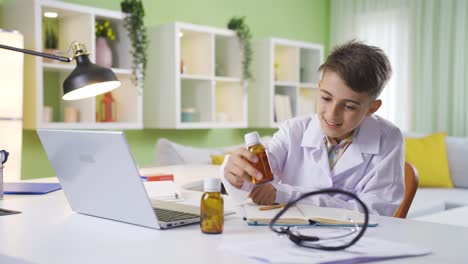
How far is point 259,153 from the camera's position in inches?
56.2

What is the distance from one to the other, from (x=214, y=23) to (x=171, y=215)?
12.9 feet

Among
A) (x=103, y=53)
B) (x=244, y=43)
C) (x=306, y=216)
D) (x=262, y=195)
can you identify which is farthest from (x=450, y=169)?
(x=306, y=216)

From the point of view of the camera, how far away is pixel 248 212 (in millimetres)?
1540

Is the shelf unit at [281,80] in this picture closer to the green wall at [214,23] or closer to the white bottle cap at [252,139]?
the green wall at [214,23]

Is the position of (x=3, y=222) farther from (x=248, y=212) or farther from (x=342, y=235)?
(x=342, y=235)

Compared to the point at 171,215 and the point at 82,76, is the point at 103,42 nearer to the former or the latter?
the point at 82,76

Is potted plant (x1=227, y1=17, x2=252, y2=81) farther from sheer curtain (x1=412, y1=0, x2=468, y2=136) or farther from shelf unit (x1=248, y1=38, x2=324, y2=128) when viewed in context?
sheer curtain (x1=412, y1=0, x2=468, y2=136)

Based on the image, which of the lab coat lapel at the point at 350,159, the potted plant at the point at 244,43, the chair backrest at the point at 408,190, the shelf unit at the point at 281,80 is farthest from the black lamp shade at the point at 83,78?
the shelf unit at the point at 281,80

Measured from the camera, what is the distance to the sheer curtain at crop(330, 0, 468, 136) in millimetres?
5438

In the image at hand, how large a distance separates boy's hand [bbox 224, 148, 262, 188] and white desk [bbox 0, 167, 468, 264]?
12cm

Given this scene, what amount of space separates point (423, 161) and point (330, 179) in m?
3.10

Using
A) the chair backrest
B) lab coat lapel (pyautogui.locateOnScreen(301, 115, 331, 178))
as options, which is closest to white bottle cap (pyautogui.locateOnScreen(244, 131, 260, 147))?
lab coat lapel (pyautogui.locateOnScreen(301, 115, 331, 178))

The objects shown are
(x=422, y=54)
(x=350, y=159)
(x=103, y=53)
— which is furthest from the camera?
(x=422, y=54)

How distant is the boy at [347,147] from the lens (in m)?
1.73
